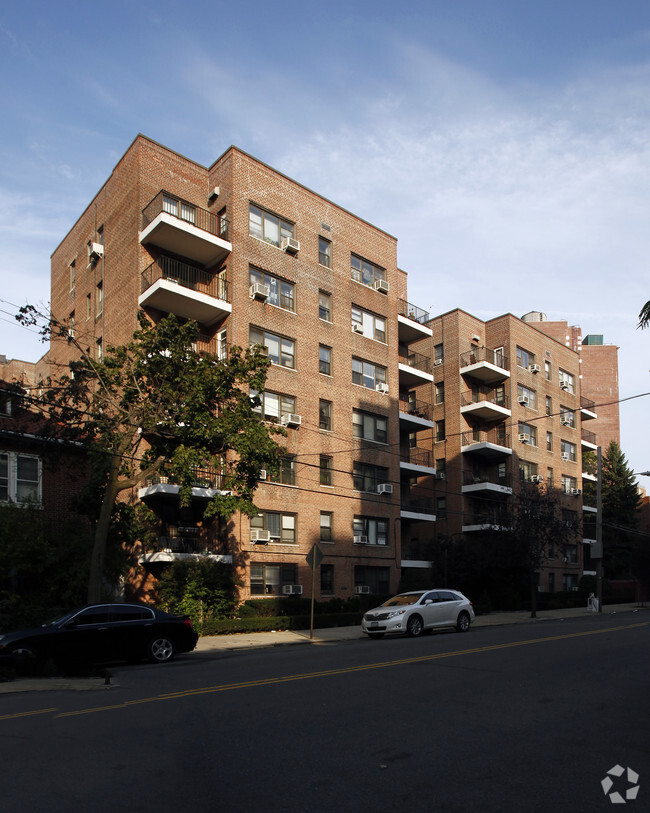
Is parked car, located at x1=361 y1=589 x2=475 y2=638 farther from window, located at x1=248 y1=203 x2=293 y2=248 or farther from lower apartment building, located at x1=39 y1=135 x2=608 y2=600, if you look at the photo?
window, located at x1=248 y1=203 x2=293 y2=248

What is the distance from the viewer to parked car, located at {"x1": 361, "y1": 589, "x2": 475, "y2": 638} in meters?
23.5

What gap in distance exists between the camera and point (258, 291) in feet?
108

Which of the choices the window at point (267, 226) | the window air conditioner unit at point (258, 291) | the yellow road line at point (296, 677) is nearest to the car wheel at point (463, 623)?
the yellow road line at point (296, 677)

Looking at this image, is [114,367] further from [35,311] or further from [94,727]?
[94,727]

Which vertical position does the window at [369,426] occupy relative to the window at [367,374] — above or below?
below

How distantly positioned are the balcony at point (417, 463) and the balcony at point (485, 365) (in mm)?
7217

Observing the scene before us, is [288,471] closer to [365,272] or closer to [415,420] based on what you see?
[415,420]

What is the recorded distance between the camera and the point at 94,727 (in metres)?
8.85

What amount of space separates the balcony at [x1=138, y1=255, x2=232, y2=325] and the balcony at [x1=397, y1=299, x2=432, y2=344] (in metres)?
12.1

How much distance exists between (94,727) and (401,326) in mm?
35507

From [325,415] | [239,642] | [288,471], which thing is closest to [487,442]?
[325,415]

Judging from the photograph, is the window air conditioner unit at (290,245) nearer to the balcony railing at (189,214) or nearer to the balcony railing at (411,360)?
the balcony railing at (189,214)

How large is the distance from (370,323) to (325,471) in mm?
Result: 8804

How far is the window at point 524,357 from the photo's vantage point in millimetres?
53000
